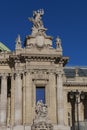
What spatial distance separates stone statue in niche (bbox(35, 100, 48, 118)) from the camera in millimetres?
51688

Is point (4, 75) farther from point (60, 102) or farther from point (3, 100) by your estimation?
point (60, 102)

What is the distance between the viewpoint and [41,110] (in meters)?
51.9

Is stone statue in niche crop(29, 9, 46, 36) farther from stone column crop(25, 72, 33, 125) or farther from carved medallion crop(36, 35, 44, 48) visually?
stone column crop(25, 72, 33, 125)

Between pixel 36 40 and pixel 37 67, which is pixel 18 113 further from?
pixel 36 40

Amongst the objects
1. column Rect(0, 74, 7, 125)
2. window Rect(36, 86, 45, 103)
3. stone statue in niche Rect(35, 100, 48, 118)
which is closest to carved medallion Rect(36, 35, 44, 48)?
window Rect(36, 86, 45, 103)

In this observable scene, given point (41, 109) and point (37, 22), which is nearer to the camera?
point (41, 109)

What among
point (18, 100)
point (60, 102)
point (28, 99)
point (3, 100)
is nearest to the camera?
point (28, 99)

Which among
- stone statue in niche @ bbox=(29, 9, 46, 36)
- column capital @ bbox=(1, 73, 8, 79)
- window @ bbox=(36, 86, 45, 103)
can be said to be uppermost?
stone statue in niche @ bbox=(29, 9, 46, 36)

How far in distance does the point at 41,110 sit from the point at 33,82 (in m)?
4.09

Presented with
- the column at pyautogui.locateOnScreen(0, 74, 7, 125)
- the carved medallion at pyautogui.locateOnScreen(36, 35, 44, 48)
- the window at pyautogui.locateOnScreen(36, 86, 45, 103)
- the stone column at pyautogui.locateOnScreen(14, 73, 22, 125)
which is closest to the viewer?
the stone column at pyautogui.locateOnScreen(14, 73, 22, 125)

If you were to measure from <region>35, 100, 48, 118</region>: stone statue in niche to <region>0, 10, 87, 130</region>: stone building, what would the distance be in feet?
0.43

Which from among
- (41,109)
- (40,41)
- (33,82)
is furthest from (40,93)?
(40,41)

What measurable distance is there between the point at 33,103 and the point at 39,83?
9.43 ft

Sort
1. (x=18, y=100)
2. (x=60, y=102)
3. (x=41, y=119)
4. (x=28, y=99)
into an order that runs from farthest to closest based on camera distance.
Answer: (x=60, y=102), (x=18, y=100), (x=28, y=99), (x=41, y=119)
